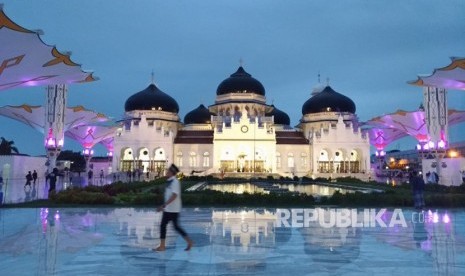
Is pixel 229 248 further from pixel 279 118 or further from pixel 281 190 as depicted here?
pixel 279 118

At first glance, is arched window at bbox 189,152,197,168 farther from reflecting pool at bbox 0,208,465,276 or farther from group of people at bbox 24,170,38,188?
reflecting pool at bbox 0,208,465,276

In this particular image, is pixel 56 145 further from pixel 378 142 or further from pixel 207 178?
pixel 378 142

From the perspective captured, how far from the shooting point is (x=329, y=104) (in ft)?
185

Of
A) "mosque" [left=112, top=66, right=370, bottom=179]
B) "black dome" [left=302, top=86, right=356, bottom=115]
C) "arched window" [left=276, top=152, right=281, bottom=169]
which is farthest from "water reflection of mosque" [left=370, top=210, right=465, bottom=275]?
"black dome" [left=302, top=86, right=356, bottom=115]

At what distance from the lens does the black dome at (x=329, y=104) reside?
5606 centimetres

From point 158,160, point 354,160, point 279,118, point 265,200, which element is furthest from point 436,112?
point 265,200

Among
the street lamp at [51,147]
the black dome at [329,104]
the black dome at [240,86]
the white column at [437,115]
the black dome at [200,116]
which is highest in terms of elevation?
the black dome at [240,86]

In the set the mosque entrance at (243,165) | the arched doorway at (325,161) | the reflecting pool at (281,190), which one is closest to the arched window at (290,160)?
the arched doorway at (325,161)

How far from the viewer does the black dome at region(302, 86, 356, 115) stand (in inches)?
2207

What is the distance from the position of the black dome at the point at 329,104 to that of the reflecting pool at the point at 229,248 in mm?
45935

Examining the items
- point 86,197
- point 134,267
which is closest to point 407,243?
point 134,267

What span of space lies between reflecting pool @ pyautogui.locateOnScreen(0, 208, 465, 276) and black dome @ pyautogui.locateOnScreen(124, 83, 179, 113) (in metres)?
45.3

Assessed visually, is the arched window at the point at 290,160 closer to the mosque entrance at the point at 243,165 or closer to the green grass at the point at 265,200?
the mosque entrance at the point at 243,165

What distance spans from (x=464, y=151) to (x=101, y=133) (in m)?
53.0
